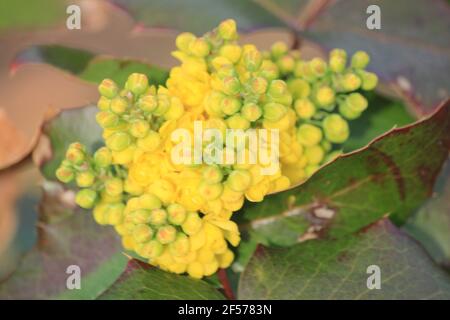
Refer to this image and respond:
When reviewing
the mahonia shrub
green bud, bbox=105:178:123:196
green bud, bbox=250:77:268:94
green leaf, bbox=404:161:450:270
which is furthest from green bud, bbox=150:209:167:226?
green leaf, bbox=404:161:450:270

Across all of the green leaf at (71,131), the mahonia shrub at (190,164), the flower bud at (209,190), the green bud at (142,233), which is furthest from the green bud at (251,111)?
the green leaf at (71,131)

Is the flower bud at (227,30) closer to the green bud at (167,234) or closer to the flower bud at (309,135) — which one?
the flower bud at (309,135)

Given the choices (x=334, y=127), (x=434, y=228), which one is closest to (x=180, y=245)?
(x=334, y=127)

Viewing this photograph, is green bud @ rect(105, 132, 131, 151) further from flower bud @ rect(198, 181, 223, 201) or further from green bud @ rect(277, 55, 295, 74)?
green bud @ rect(277, 55, 295, 74)

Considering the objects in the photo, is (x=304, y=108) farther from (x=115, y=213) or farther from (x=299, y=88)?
(x=115, y=213)
